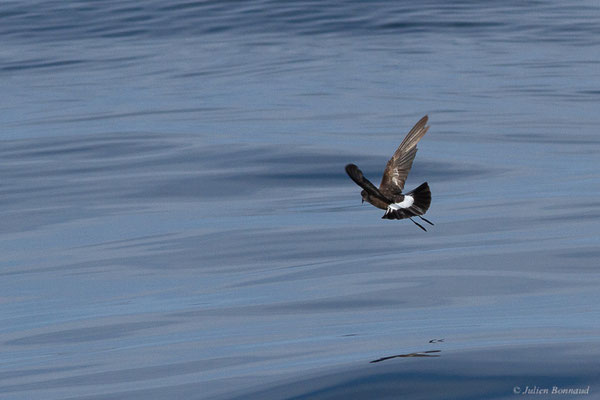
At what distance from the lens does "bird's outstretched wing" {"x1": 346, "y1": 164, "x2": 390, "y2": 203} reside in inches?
191

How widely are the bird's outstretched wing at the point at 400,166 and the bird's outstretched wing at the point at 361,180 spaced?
1.39 ft

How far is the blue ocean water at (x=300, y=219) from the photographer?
5727 millimetres

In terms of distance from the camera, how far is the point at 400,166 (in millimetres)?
6105

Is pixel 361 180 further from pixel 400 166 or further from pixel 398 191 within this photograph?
pixel 400 166

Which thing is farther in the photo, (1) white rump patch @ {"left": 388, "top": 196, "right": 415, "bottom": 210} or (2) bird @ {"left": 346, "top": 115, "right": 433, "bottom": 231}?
(1) white rump patch @ {"left": 388, "top": 196, "right": 415, "bottom": 210}

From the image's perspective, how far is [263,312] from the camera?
7047 millimetres

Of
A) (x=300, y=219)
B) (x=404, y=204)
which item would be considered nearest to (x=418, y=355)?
(x=404, y=204)

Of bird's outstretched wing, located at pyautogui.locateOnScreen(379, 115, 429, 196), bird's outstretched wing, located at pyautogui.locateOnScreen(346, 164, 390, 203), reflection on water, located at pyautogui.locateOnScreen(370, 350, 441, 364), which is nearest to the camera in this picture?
bird's outstretched wing, located at pyautogui.locateOnScreen(346, 164, 390, 203)

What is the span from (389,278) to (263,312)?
114 centimetres

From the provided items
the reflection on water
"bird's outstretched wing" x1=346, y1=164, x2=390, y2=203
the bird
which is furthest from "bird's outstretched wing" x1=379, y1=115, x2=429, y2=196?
the reflection on water

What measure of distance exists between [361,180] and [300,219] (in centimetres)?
542

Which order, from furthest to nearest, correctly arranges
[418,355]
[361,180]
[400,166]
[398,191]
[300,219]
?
[300,219] < [400,166] < [398,191] < [418,355] < [361,180]

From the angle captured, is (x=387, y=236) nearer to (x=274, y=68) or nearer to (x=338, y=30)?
(x=274, y=68)

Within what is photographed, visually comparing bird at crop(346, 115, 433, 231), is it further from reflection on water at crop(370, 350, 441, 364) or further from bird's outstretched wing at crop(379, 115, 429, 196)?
reflection on water at crop(370, 350, 441, 364)
